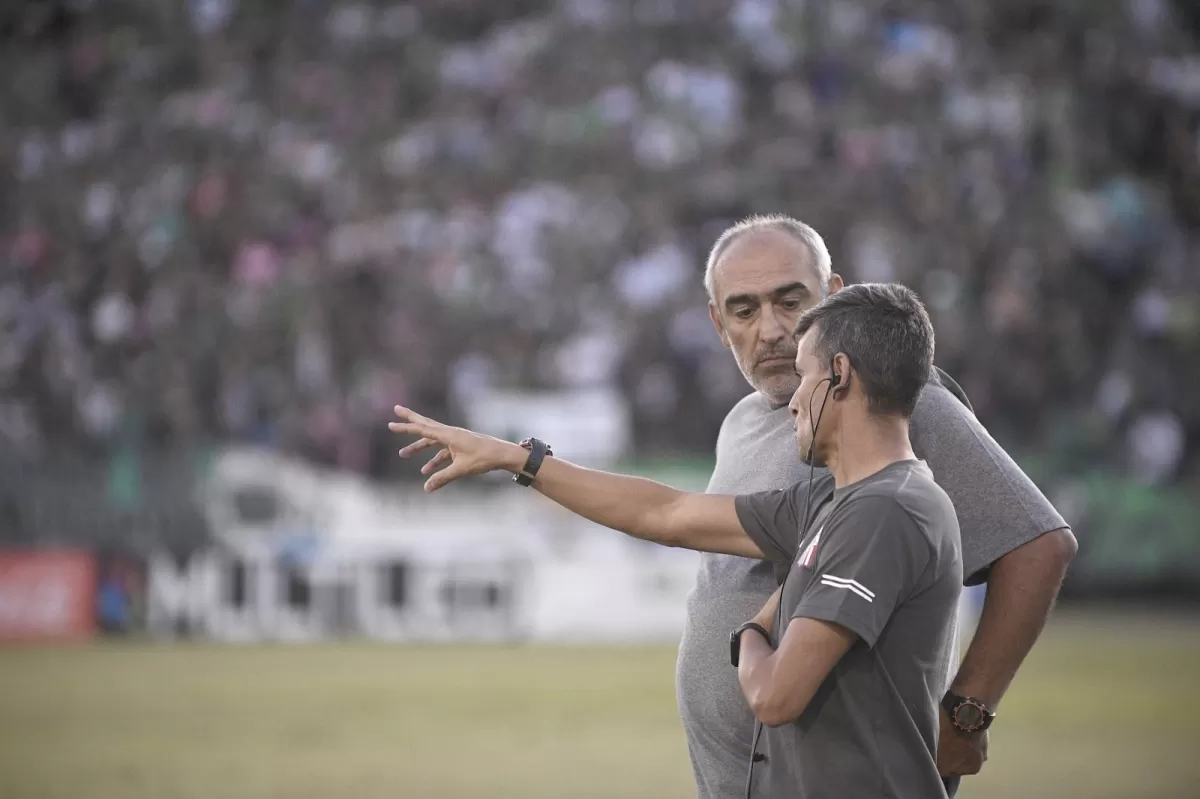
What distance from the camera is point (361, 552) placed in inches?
658

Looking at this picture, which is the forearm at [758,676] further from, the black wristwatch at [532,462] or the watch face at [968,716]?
the black wristwatch at [532,462]

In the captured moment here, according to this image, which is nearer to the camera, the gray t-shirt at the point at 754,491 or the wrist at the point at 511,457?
the gray t-shirt at the point at 754,491

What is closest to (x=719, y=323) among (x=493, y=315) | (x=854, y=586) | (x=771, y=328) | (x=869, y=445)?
(x=771, y=328)

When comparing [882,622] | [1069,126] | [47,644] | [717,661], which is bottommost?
[47,644]

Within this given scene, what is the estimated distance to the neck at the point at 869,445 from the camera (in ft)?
9.43

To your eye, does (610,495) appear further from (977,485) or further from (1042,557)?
(1042,557)

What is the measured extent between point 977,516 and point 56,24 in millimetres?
25712

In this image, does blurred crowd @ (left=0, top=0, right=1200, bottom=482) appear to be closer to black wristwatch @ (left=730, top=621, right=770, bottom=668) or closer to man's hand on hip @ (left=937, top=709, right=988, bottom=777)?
man's hand on hip @ (left=937, top=709, right=988, bottom=777)

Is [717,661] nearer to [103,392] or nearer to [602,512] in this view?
[602,512]

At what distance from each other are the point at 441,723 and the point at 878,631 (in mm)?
8538

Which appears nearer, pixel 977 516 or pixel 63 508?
pixel 977 516

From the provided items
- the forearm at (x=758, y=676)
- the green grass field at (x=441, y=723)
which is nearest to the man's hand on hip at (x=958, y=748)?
the forearm at (x=758, y=676)

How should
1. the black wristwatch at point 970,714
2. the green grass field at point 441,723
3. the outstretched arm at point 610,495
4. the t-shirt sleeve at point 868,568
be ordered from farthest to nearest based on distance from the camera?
the green grass field at point 441,723
the outstretched arm at point 610,495
the black wristwatch at point 970,714
the t-shirt sleeve at point 868,568

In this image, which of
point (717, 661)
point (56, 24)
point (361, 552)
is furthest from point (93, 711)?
point (56, 24)
